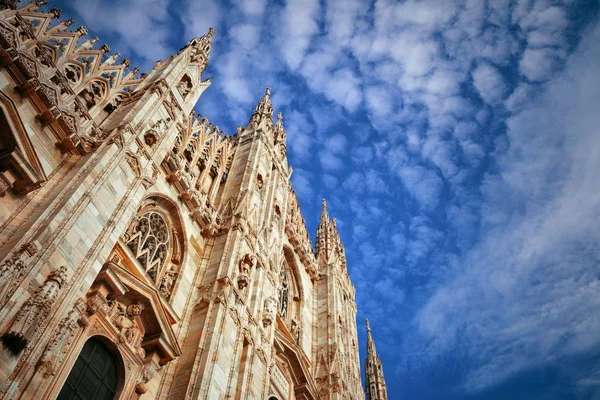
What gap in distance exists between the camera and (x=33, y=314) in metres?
8.09

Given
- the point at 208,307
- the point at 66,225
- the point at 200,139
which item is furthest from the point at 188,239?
the point at 66,225

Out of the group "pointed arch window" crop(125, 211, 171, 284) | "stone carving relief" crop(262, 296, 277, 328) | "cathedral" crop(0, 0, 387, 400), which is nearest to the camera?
"cathedral" crop(0, 0, 387, 400)

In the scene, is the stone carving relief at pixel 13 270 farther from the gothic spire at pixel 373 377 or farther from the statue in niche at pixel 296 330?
the gothic spire at pixel 373 377

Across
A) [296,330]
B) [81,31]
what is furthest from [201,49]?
[296,330]

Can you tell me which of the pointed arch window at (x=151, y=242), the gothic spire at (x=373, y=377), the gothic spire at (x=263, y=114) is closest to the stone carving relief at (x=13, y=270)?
the pointed arch window at (x=151, y=242)

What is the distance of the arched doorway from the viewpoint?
10000 mm

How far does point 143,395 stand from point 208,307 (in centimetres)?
305

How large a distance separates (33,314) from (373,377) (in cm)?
2708

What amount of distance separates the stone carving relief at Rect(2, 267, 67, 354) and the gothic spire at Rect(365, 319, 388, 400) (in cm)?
2569

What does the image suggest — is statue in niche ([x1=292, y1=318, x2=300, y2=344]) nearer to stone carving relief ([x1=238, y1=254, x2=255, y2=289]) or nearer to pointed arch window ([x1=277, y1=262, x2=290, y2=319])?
pointed arch window ([x1=277, y1=262, x2=290, y2=319])

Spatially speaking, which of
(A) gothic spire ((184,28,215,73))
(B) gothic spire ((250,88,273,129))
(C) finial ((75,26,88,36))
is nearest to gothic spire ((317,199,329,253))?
(B) gothic spire ((250,88,273,129))

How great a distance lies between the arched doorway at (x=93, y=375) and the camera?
10.0m

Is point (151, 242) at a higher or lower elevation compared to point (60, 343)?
higher

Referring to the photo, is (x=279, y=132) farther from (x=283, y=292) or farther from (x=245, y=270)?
(x=245, y=270)
